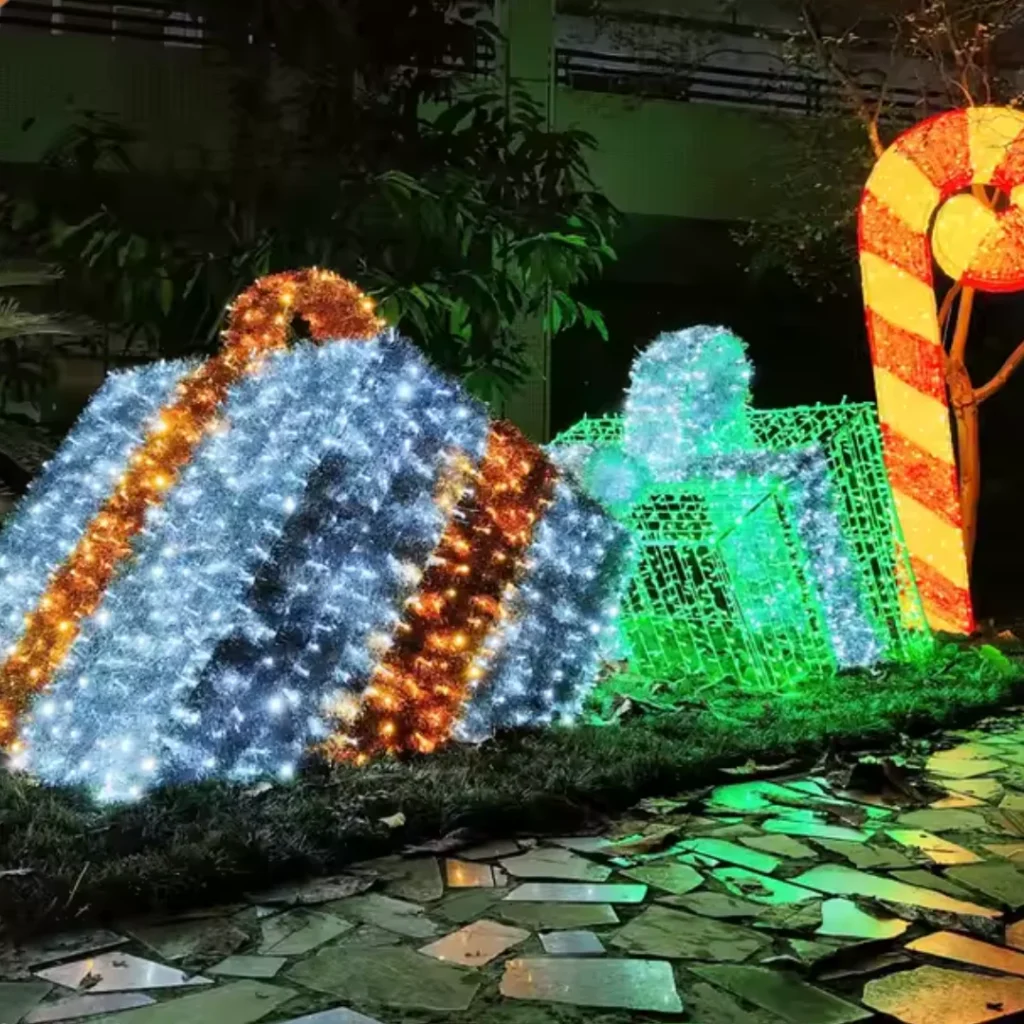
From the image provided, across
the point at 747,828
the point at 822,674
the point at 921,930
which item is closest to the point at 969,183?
the point at 822,674

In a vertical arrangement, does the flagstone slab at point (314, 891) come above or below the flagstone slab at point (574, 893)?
above

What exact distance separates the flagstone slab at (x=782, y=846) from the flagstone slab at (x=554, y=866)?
0.67 metres

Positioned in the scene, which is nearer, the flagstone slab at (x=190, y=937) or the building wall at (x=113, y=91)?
the flagstone slab at (x=190, y=937)

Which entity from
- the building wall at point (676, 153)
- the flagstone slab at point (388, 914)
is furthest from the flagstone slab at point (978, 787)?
the building wall at point (676, 153)

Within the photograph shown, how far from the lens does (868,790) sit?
19.5ft

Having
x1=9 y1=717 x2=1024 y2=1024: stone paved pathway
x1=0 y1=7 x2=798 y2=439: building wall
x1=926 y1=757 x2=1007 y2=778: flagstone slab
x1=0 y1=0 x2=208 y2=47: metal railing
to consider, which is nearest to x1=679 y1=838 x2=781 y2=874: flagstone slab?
x1=9 y1=717 x2=1024 y2=1024: stone paved pathway

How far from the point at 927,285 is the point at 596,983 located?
6.65 meters

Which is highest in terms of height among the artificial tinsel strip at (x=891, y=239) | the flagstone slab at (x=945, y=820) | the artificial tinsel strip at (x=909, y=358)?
the artificial tinsel strip at (x=891, y=239)

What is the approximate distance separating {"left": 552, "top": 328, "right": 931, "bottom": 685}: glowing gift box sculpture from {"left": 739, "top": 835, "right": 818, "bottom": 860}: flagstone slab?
2.59 meters

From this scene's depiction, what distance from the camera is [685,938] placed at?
13.7 ft

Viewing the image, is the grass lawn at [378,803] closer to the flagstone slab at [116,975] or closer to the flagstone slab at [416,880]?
the flagstone slab at [416,880]

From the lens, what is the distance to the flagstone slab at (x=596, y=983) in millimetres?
3680

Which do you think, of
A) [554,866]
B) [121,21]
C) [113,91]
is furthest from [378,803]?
[121,21]

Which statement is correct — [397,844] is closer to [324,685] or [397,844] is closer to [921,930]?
[324,685]
